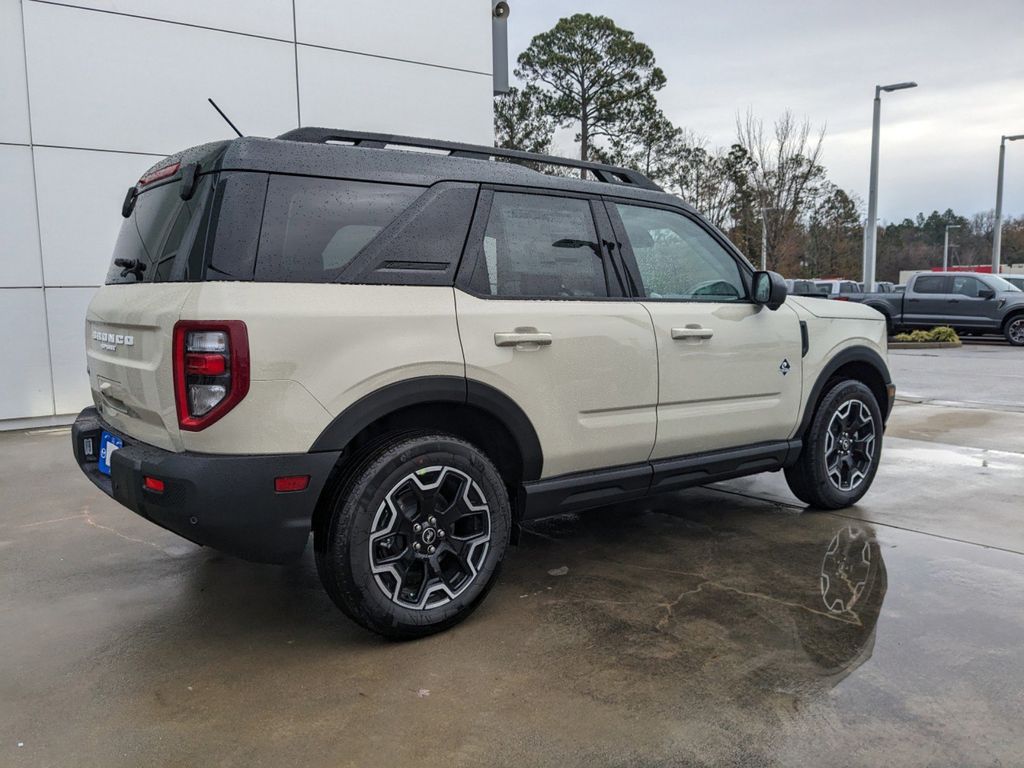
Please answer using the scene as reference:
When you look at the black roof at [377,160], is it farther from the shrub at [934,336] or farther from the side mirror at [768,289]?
the shrub at [934,336]

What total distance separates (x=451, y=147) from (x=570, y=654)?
7.18ft

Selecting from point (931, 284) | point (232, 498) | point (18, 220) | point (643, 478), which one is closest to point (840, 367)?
point (643, 478)

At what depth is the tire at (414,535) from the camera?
9.90 feet

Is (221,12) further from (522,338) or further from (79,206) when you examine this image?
(522,338)

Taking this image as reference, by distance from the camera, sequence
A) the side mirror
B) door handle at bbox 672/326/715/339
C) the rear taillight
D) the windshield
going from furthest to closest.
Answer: the windshield < the side mirror < door handle at bbox 672/326/715/339 < the rear taillight

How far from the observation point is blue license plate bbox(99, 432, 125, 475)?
11.0 feet

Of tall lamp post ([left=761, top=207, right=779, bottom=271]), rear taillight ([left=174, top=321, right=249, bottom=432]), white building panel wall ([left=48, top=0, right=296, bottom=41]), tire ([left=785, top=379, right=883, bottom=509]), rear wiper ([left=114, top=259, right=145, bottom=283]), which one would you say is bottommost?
tire ([left=785, top=379, right=883, bottom=509])

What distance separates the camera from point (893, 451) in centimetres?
675

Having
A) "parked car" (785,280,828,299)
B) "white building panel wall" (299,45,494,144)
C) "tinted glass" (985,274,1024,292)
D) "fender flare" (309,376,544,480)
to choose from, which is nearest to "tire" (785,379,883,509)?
"parked car" (785,280,828,299)

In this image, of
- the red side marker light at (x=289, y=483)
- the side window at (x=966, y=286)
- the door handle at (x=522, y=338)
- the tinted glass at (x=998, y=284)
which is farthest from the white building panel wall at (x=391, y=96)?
the tinted glass at (x=998, y=284)

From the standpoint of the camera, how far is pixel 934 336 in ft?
59.5

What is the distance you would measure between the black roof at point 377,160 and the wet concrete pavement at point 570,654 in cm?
185

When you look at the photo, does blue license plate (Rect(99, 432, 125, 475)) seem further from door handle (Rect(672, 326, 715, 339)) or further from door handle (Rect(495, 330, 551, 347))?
door handle (Rect(672, 326, 715, 339))

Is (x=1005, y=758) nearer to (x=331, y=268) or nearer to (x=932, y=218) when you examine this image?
(x=331, y=268)
